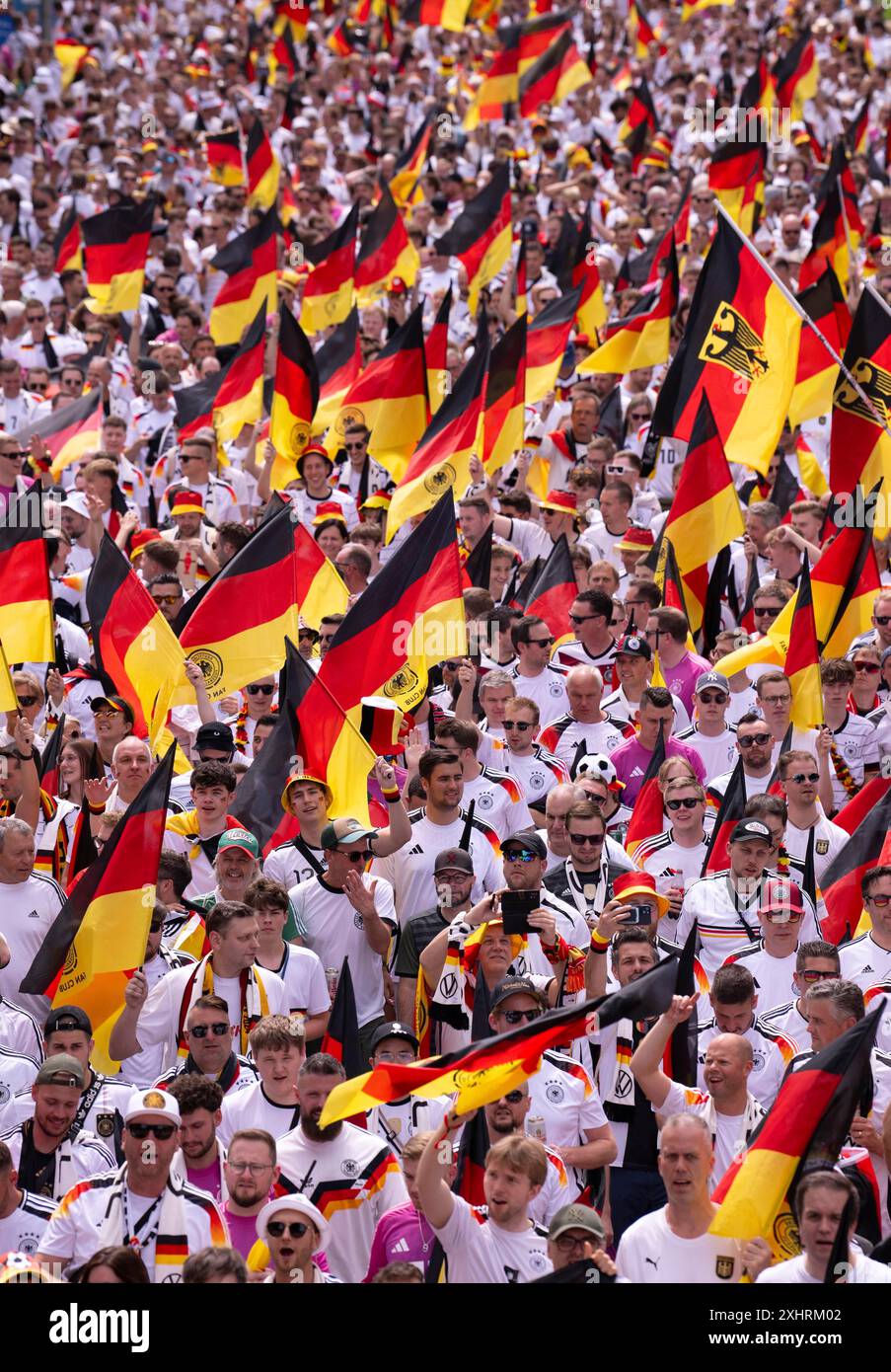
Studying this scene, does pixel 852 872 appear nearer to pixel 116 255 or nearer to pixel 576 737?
pixel 576 737

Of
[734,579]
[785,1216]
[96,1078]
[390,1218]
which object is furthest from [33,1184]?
[734,579]

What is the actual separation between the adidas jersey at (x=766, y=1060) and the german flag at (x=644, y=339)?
29.4 feet

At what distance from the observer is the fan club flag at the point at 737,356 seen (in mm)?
14117

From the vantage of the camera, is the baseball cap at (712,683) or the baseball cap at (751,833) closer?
the baseball cap at (751,833)

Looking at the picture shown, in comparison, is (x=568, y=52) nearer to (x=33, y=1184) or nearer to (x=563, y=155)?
(x=563, y=155)

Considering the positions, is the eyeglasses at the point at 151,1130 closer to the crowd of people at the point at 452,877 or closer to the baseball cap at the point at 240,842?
the crowd of people at the point at 452,877

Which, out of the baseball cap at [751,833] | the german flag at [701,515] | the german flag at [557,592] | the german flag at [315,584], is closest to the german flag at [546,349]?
the german flag at [701,515]

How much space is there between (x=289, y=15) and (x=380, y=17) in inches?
54.1

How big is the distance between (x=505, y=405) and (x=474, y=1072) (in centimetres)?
904

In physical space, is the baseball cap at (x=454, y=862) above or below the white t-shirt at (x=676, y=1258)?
above

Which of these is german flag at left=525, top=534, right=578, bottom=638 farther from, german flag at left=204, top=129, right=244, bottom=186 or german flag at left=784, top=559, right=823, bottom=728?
german flag at left=204, top=129, right=244, bottom=186

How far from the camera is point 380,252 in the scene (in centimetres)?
2102

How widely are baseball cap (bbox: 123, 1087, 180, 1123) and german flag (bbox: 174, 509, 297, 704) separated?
4481 mm

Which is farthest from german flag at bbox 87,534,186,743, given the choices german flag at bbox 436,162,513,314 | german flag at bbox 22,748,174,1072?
german flag at bbox 436,162,513,314
